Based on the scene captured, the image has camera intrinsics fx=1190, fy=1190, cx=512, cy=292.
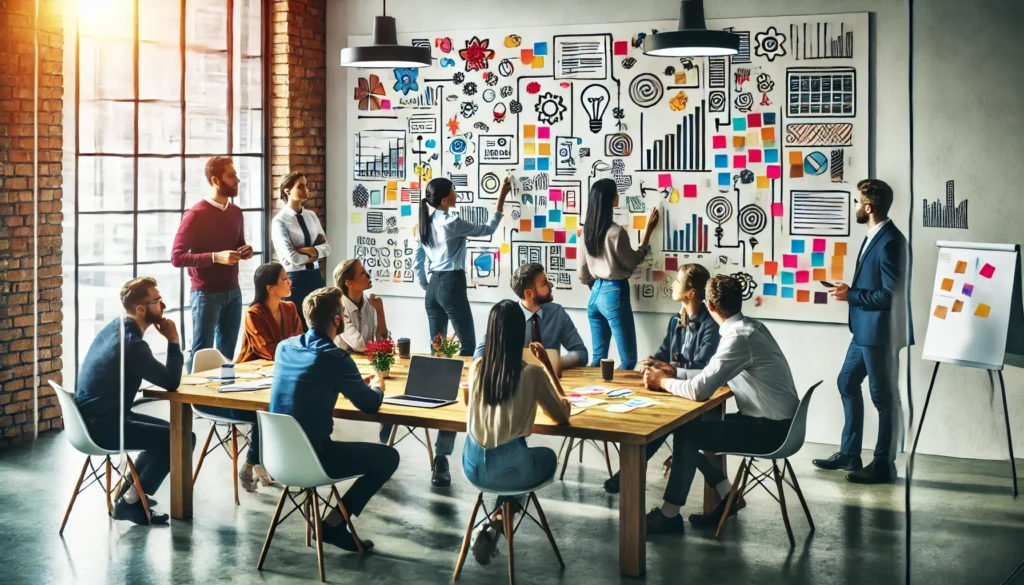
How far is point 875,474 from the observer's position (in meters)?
6.93

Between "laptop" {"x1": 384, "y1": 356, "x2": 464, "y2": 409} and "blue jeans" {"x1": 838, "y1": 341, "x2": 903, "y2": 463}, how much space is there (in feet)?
9.13

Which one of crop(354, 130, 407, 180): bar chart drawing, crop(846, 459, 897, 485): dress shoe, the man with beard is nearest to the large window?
crop(354, 130, 407, 180): bar chart drawing

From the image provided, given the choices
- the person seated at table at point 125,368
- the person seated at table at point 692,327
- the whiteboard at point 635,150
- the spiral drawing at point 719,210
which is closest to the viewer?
the person seated at table at point 125,368

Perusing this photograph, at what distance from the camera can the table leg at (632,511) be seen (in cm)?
504

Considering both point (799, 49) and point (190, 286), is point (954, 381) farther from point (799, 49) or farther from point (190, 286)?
point (190, 286)

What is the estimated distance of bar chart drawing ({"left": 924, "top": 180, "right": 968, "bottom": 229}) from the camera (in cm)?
392

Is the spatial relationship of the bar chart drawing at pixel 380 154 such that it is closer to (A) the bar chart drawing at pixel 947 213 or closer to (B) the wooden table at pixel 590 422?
(B) the wooden table at pixel 590 422

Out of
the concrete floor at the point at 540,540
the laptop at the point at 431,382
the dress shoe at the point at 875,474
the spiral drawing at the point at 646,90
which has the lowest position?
the concrete floor at the point at 540,540

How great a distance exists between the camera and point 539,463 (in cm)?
514

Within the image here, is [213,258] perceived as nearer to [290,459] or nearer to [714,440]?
[290,459]

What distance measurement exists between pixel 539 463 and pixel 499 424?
0.32 meters

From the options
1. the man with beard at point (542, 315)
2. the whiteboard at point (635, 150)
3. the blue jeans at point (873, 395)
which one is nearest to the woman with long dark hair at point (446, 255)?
the whiteboard at point (635, 150)

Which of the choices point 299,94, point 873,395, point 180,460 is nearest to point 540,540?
point 180,460

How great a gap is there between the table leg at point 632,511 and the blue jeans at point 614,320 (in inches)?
116
